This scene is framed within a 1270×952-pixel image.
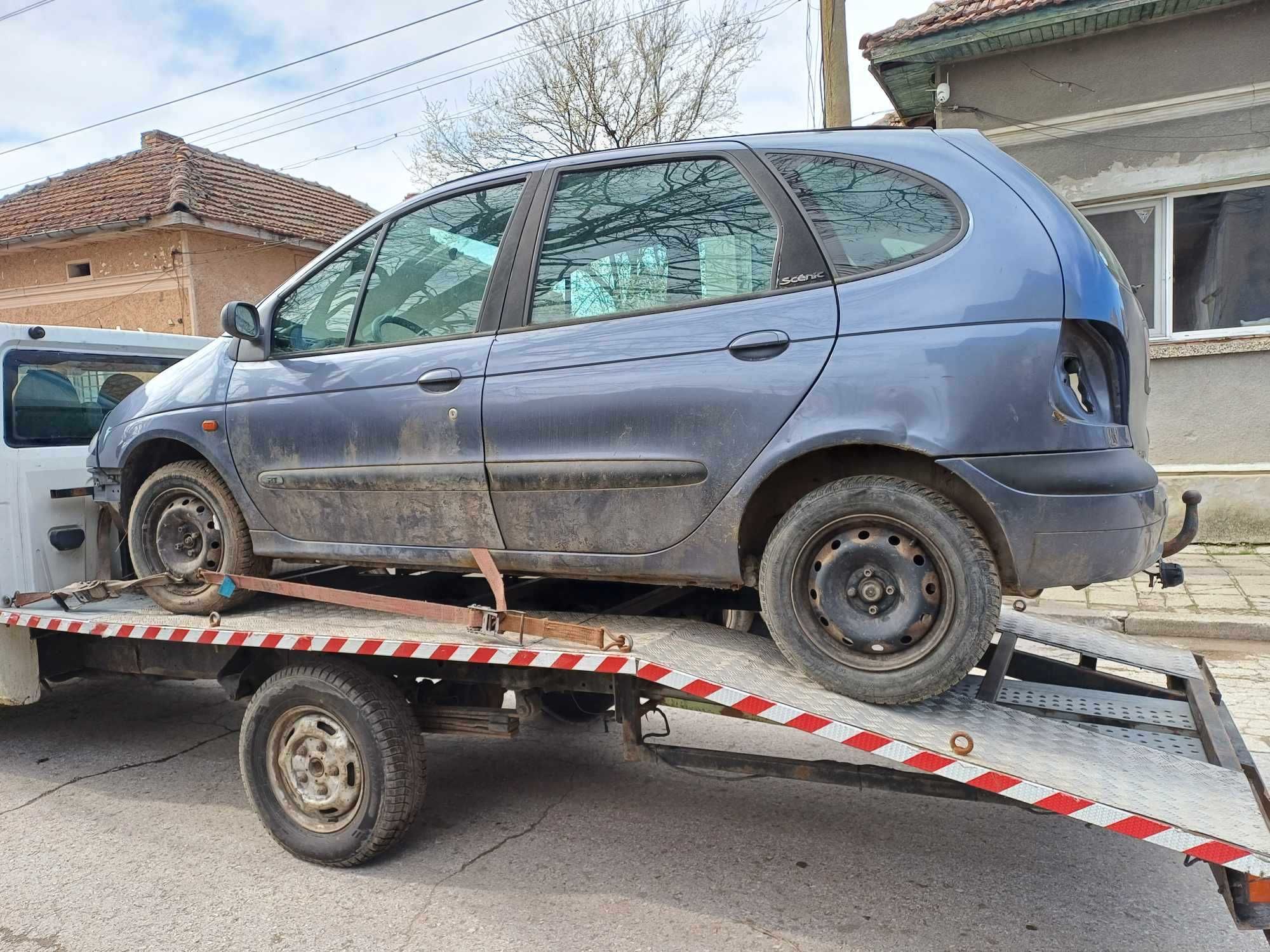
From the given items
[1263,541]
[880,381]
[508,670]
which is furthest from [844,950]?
[1263,541]

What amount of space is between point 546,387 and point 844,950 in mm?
2001

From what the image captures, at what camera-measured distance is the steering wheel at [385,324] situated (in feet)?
12.1

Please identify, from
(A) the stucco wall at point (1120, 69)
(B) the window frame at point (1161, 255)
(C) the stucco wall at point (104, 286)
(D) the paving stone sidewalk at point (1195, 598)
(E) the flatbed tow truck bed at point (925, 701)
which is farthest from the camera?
(C) the stucco wall at point (104, 286)

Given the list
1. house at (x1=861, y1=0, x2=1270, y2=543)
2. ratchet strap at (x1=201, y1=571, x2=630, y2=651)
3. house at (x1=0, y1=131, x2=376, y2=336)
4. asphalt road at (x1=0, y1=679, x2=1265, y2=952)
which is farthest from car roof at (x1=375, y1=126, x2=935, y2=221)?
house at (x1=0, y1=131, x2=376, y2=336)

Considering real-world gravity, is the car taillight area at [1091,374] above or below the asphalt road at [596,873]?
above

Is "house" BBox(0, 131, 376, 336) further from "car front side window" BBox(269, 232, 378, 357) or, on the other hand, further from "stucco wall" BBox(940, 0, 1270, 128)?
"car front side window" BBox(269, 232, 378, 357)

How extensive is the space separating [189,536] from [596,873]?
7.24 ft

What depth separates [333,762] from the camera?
3.53 meters

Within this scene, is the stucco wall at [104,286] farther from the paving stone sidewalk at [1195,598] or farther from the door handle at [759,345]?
the door handle at [759,345]

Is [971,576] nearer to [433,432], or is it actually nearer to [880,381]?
[880,381]

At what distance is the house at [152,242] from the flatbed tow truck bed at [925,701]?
483 inches

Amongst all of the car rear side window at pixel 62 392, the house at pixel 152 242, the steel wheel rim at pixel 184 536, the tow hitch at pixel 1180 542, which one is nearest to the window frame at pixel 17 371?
the car rear side window at pixel 62 392

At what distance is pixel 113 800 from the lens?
4211mm

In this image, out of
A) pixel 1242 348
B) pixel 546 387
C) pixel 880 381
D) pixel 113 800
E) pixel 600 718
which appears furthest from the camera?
pixel 1242 348
